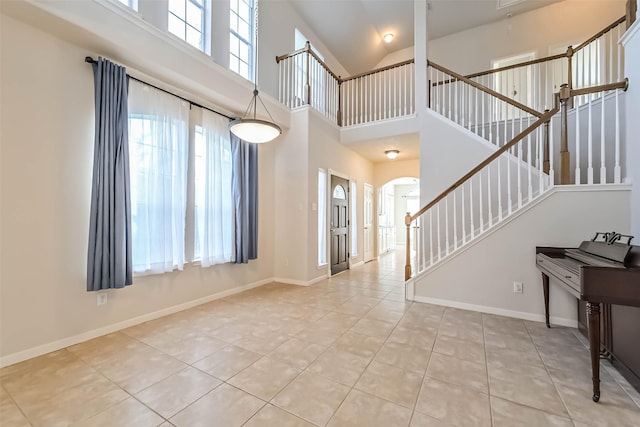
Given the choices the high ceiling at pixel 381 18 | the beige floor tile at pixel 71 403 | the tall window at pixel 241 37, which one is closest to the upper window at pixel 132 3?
the tall window at pixel 241 37

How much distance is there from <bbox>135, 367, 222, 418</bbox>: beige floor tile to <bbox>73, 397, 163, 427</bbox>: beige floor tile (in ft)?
0.14

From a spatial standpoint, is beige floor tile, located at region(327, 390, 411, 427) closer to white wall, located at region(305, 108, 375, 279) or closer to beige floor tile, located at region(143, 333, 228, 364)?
beige floor tile, located at region(143, 333, 228, 364)

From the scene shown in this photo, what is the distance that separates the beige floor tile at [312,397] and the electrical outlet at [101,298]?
2201mm

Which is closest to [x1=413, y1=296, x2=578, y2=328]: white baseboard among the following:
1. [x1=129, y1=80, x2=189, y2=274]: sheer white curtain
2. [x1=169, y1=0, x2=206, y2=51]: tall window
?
[x1=129, y1=80, x2=189, y2=274]: sheer white curtain

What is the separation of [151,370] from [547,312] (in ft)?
13.0

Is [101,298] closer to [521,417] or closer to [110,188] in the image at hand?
[110,188]

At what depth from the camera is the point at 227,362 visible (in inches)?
86.2

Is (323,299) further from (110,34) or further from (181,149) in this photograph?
(110,34)

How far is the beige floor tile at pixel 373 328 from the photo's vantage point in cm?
273

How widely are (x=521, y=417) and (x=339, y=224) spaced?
14.4ft

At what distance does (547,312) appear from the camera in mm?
2904

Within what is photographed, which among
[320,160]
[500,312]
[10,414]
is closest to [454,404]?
[500,312]

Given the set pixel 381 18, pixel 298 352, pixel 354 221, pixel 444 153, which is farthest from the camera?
pixel 354 221

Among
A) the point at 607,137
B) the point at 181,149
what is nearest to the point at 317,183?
the point at 181,149
